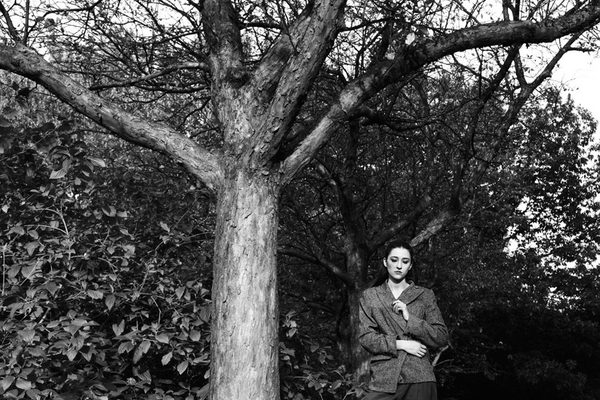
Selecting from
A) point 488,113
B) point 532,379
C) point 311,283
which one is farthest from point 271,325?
point 532,379

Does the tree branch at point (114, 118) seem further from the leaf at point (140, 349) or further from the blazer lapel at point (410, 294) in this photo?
the blazer lapel at point (410, 294)

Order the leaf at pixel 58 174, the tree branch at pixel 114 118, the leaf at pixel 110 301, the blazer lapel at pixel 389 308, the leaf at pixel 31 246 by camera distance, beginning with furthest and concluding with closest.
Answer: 1. the tree branch at pixel 114 118
2. the leaf at pixel 58 174
3. the leaf at pixel 31 246
4. the leaf at pixel 110 301
5. the blazer lapel at pixel 389 308

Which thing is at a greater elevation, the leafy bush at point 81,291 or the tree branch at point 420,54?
the tree branch at point 420,54

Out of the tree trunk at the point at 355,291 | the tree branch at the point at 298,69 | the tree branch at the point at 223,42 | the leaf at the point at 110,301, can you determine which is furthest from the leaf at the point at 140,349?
the tree trunk at the point at 355,291

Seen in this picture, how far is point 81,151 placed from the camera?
604cm

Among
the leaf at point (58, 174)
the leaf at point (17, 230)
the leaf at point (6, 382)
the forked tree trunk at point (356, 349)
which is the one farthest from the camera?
the forked tree trunk at point (356, 349)

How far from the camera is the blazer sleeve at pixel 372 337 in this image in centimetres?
505

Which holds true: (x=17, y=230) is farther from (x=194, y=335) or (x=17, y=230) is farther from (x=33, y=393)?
(x=194, y=335)

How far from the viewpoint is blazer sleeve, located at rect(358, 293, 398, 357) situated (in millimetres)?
5055

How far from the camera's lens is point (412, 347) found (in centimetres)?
503

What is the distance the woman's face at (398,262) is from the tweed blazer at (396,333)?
0.13 meters

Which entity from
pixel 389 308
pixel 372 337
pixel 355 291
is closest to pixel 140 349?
pixel 372 337

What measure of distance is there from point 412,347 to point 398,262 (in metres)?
0.56

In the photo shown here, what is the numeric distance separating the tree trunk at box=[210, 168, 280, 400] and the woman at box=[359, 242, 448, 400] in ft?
2.28
